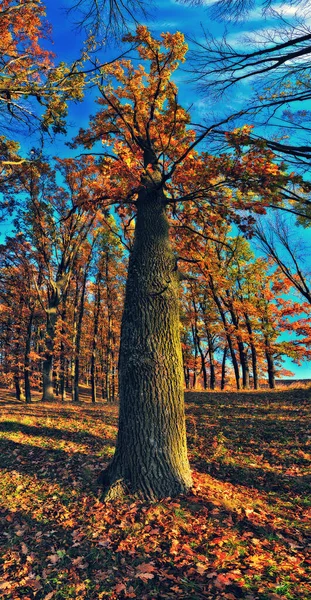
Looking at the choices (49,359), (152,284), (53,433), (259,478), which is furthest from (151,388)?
(49,359)

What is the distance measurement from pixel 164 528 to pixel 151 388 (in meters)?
1.88

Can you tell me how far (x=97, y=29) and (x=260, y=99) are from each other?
3186 millimetres

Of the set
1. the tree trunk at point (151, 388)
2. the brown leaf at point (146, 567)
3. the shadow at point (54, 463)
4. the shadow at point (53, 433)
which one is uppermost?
the tree trunk at point (151, 388)

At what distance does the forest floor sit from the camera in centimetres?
313

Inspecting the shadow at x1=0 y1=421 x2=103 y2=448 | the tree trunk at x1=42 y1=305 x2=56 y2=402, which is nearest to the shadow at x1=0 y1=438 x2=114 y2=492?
the shadow at x1=0 y1=421 x2=103 y2=448

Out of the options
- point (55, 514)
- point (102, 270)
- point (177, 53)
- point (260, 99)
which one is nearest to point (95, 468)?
point (55, 514)

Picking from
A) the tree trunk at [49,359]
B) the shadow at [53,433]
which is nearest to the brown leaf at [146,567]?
the shadow at [53,433]

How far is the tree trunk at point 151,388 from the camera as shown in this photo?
189 inches

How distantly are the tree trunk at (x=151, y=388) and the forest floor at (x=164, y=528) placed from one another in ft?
1.11

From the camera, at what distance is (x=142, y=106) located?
718 centimetres

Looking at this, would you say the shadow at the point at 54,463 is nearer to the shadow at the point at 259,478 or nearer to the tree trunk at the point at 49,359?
the shadow at the point at 259,478

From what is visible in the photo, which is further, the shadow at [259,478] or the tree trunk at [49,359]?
the tree trunk at [49,359]

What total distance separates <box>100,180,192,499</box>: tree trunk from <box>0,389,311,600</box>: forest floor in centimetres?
34

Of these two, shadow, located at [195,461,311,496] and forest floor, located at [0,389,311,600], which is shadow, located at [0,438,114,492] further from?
shadow, located at [195,461,311,496]
